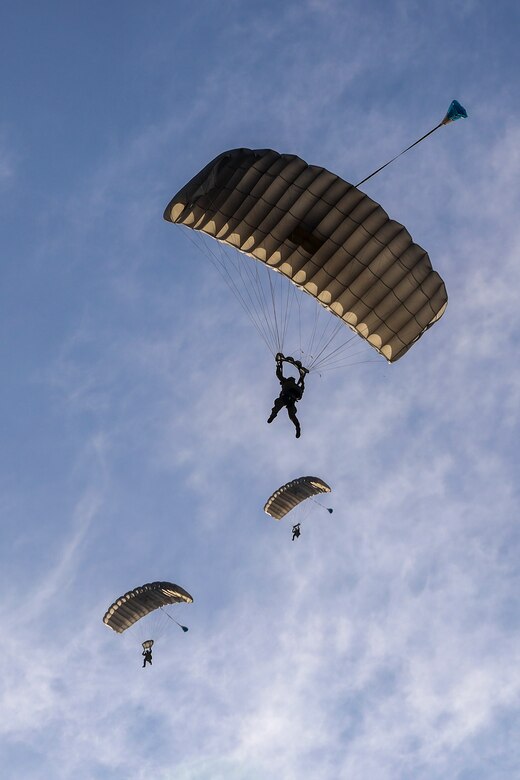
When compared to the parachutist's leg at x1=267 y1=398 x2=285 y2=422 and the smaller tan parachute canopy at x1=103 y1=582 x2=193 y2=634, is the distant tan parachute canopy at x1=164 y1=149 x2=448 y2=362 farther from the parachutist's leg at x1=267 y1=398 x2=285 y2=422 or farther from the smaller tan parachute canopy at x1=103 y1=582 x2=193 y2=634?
the smaller tan parachute canopy at x1=103 y1=582 x2=193 y2=634

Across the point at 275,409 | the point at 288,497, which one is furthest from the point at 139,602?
the point at 275,409

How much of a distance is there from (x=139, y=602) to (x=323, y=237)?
59.8 ft

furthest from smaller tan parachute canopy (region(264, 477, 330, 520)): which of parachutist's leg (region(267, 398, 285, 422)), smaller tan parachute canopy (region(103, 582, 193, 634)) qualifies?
parachutist's leg (region(267, 398, 285, 422))

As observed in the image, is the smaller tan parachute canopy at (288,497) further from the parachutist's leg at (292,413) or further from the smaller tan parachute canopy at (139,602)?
the parachutist's leg at (292,413)

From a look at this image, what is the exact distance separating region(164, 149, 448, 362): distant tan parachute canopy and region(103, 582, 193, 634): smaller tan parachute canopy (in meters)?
16.0

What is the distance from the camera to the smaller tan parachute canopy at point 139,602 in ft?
102

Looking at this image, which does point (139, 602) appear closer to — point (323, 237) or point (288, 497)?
point (288, 497)

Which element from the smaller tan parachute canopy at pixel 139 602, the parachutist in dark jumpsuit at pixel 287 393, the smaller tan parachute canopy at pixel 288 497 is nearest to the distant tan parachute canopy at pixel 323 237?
the parachutist in dark jumpsuit at pixel 287 393

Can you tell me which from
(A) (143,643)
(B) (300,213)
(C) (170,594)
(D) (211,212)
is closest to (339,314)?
(B) (300,213)

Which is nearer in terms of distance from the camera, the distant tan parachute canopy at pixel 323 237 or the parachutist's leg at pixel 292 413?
the distant tan parachute canopy at pixel 323 237

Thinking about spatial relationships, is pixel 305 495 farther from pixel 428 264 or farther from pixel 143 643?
pixel 428 264

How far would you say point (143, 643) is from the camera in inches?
1435

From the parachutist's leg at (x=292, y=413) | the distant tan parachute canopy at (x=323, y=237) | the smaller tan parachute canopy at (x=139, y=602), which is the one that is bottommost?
the parachutist's leg at (x=292, y=413)

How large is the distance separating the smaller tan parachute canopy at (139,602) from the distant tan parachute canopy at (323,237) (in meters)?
16.0
